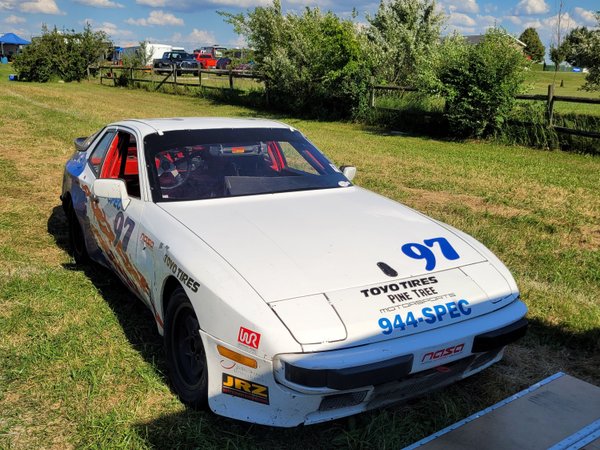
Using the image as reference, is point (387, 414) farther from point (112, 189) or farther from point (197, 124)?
point (197, 124)

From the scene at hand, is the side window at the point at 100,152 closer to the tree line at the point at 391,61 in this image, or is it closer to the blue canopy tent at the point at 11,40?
the tree line at the point at 391,61

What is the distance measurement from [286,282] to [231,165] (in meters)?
1.46

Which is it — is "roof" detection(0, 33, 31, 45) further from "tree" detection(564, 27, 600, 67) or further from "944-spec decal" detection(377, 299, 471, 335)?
"944-spec decal" detection(377, 299, 471, 335)

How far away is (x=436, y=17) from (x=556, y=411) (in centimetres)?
2134

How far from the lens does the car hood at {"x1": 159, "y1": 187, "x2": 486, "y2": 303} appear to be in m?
2.64

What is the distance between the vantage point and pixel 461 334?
102 inches

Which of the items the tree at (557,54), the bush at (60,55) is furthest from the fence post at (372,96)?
the bush at (60,55)

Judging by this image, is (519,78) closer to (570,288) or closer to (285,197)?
(570,288)

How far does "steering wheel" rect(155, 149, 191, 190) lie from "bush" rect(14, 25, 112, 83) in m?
33.0

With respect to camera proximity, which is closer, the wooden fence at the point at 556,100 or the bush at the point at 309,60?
the wooden fence at the point at 556,100

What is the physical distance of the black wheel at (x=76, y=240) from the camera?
191 inches

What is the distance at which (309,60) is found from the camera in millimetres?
18578

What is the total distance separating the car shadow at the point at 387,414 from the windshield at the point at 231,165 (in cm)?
101

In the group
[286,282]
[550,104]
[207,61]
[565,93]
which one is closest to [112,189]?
[286,282]
